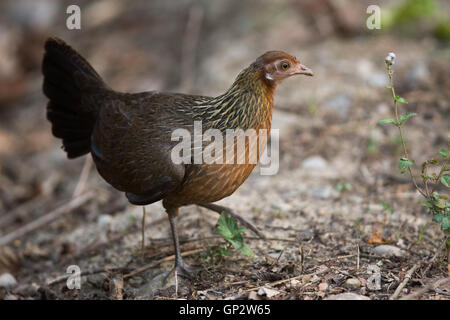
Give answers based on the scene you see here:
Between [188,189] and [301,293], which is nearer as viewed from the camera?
[301,293]

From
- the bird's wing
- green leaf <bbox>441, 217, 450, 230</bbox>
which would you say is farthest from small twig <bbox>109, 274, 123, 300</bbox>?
green leaf <bbox>441, 217, 450, 230</bbox>

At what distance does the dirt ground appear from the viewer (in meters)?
3.92

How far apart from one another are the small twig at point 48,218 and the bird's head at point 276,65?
3.06 m

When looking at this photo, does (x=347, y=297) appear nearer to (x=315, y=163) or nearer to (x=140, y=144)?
(x=140, y=144)

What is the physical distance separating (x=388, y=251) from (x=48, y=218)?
367cm

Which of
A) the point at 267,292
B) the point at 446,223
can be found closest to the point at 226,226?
the point at 267,292

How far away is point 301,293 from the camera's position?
3.46 m

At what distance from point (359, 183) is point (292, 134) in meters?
1.29

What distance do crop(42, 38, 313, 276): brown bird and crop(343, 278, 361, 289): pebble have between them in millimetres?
990

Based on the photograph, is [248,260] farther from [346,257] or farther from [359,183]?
[359,183]

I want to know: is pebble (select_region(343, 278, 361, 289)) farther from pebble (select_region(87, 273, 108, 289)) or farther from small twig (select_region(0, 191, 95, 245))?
small twig (select_region(0, 191, 95, 245))

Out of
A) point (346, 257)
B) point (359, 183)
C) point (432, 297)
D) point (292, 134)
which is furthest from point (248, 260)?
point (292, 134)

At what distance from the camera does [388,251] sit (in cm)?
396

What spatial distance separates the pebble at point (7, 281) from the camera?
182 inches
